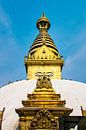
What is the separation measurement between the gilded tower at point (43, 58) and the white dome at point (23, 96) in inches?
412

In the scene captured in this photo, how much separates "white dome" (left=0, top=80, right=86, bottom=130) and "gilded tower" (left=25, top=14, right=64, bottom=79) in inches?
412

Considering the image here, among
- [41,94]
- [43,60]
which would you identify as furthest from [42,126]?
[43,60]

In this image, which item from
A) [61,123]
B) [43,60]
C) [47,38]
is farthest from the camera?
[47,38]

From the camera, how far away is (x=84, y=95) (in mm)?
21094

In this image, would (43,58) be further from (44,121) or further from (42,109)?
(44,121)

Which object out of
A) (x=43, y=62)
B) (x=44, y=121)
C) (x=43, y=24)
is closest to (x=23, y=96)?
(x=44, y=121)

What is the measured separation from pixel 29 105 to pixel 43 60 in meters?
18.8

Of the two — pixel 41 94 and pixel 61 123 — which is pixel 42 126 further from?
pixel 61 123

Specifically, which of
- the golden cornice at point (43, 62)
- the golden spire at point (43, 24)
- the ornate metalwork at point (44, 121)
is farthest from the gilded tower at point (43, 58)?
the ornate metalwork at point (44, 121)

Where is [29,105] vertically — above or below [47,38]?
below

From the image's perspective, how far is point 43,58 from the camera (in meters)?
35.6

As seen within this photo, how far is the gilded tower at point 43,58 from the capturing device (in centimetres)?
3450

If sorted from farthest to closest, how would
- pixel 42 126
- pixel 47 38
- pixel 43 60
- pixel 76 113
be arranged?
pixel 47 38 → pixel 43 60 → pixel 76 113 → pixel 42 126

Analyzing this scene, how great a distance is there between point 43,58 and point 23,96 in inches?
608
